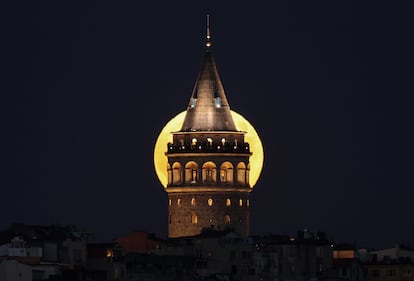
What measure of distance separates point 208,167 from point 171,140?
290 centimetres

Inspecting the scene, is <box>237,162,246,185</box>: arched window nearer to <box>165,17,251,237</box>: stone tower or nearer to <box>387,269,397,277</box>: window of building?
<box>165,17,251,237</box>: stone tower

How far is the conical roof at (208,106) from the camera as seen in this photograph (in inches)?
6954

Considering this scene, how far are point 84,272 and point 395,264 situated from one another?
21.8 meters

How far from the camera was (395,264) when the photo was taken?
174 meters

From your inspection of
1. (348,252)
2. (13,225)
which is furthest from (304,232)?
(13,225)

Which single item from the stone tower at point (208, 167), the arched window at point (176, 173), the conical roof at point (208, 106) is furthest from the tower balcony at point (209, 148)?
the conical roof at point (208, 106)

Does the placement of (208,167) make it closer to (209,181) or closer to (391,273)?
(209,181)

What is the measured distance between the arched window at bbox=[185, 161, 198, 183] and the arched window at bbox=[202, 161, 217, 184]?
0.43m

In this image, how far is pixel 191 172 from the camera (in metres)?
177

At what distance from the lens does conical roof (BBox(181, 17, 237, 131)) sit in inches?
6954

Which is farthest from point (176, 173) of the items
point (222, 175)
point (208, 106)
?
point (208, 106)

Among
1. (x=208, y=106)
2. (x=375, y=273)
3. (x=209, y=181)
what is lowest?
(x=375, y=273)

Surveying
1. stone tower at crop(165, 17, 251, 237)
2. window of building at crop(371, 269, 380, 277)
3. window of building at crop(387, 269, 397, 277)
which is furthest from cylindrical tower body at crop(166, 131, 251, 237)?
window of building at crop(387, 269, 397, 277)

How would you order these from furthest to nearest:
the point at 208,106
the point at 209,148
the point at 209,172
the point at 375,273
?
the point at 208,106 < the point at 209,172 < the point at 209,148 < the point at 375,273
